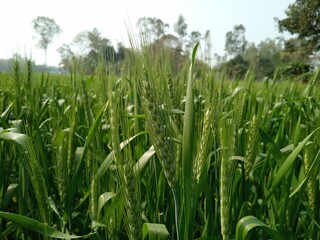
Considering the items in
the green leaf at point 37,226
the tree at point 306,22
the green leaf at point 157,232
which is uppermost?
the tree at point 306,22

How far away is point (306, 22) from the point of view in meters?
23.2

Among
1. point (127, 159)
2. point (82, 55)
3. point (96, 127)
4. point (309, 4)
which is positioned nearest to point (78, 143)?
point (82, 55)

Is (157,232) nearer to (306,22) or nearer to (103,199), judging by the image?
(103,199)

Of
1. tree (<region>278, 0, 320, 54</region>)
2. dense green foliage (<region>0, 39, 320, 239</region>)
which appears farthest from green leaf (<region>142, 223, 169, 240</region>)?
tree (<region>278, 0, 320, 54</region>)

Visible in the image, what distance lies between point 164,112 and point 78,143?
4.01 feet

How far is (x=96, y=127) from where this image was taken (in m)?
1.23

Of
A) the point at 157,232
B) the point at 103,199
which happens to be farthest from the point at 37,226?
the point at 157,232

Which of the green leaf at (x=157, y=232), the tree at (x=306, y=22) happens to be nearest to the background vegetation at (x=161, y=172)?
the green leaf at (x=157, y=232)

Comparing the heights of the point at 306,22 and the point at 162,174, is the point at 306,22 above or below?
above

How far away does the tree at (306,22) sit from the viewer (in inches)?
912

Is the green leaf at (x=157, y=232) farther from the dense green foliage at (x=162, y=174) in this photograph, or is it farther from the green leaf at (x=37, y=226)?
the green leaf at (x=37, y=226)

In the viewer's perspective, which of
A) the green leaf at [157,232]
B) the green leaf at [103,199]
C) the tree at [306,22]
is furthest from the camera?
the tree at [306,22]

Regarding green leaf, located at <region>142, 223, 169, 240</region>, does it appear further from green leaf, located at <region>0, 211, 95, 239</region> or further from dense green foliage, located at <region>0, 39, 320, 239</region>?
green leaf, located at <region>0, 211, 95, 239</region>

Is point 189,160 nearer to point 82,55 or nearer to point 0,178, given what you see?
point 0,178
